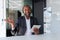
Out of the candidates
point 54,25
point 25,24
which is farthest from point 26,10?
point 54,25

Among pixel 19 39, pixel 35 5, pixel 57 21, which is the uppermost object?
pixel 35 5

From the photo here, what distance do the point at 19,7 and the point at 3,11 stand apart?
11 cm

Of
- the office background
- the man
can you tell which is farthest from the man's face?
the office background

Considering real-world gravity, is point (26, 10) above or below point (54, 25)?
above

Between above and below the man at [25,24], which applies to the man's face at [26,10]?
above

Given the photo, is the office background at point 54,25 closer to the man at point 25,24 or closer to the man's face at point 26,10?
the man at point 25,24

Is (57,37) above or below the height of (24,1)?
below

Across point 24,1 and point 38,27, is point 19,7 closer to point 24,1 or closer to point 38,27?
point 24,1

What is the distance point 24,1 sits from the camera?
913 millimetres

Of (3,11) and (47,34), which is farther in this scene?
(47,34)

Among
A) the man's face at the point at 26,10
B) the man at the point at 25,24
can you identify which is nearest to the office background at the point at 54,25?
the man at the point at 25,24

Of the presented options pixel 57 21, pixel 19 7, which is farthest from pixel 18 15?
pixel 57 21

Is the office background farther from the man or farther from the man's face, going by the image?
the man's face

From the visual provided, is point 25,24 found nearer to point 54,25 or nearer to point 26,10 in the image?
point 26,10
